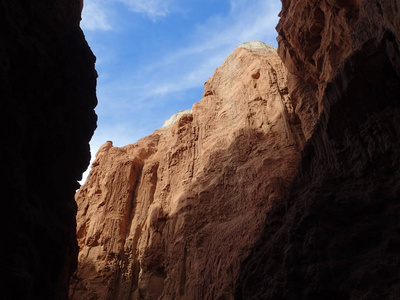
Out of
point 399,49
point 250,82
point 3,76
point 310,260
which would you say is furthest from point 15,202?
point 250,82

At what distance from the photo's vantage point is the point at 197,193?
2102cm

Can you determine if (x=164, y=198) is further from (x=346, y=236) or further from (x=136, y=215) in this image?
(x=346, y=236)

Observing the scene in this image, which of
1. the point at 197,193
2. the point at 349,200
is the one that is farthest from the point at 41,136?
the point at 197,193

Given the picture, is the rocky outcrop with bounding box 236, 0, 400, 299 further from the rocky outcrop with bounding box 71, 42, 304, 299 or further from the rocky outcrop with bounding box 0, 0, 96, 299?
the rocky outcrop with bounding box 71, 42, 304, 299

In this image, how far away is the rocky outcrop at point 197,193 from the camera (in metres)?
16.8

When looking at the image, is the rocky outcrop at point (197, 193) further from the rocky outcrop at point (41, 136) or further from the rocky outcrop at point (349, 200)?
the rocky outcrop at point (41, 136)

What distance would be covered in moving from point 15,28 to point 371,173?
6.75 metres

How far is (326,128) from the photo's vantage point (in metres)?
7.89

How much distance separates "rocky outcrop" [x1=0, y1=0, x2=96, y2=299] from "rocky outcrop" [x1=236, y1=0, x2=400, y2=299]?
4089 millimetres

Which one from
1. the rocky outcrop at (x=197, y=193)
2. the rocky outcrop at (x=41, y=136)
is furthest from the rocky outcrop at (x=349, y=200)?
the rocky outcrop at (x=197, y=193)

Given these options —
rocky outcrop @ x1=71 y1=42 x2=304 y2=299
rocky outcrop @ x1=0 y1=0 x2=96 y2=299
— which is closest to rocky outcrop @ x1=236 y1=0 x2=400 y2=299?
rocky outcrop @ x1=0 y1=0 x2=96 y2=299

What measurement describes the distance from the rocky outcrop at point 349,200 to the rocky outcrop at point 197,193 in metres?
7.43

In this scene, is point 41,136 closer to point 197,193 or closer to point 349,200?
point 349,200

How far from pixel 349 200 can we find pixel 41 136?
606 cm
